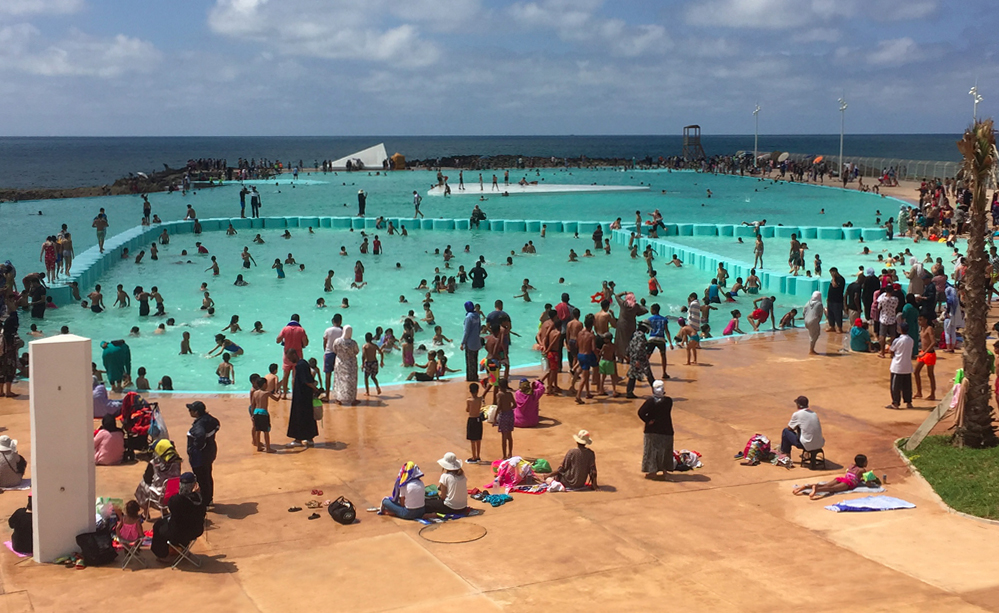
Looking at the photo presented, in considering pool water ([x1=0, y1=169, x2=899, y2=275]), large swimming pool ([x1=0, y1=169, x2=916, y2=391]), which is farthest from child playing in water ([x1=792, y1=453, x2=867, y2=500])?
pool water ([x1=0, y1=169, x2=899, y2=275])

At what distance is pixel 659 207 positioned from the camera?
49.9 metres

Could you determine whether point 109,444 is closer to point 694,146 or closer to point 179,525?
point 179,525

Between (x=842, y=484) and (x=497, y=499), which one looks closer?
(x=497, y=499)

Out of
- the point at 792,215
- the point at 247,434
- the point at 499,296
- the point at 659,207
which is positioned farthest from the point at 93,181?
the point at 247,434

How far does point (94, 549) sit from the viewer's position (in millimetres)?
8023

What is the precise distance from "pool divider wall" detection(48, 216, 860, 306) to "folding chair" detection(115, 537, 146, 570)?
18681 millimetres

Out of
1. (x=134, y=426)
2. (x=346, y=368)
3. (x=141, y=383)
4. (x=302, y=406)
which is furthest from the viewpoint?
(x=141, y=383)

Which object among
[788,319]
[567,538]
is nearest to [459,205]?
[788,319]

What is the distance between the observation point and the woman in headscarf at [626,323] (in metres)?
14.4

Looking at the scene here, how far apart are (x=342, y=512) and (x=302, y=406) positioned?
8.44 ft

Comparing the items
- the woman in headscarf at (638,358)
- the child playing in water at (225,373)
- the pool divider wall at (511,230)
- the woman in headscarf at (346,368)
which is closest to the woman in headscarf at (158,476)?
the woman in headscarf at (346,368)

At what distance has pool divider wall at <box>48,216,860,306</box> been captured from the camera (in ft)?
85.3

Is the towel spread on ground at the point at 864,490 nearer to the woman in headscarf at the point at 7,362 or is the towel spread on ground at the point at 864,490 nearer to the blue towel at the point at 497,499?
the blue towel at the point at 497,499

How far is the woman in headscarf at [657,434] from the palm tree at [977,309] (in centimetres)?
360
